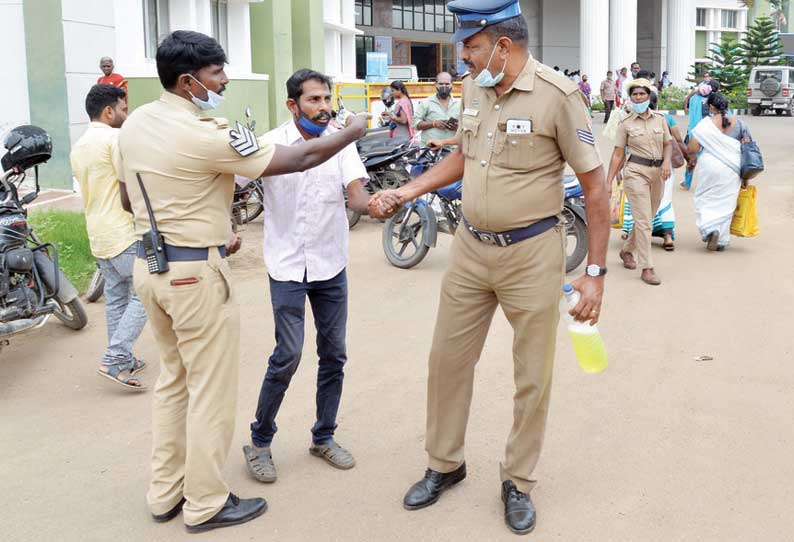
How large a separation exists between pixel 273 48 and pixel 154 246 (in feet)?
50.8

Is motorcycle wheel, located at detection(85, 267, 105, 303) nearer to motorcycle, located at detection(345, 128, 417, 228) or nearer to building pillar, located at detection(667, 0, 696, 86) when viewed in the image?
motorcycle, located at detection(345, 128, 417, 228)

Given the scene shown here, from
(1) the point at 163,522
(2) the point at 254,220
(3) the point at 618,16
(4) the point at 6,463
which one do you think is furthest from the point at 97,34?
(3) the point at 618,16

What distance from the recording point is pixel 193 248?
11.8 feet

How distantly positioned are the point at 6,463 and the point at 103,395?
1050 millimetres

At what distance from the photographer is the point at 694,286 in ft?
26.9

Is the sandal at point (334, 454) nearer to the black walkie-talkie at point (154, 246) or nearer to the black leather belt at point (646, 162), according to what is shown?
the black walkie-talkie at point (154, 246)

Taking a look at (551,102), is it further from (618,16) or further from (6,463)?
(618,16)

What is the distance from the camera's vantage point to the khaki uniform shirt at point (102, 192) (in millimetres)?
5656

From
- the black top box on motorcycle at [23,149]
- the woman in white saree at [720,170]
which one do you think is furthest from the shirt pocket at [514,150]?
the woman in white saree at [720,170]

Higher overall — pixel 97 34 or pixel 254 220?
pixel 97 34

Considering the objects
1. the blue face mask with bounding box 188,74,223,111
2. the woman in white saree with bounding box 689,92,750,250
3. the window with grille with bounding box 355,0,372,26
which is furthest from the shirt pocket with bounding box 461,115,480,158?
the window with grille with bounding box 355,0,372,26

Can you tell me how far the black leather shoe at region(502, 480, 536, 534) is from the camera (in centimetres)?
373

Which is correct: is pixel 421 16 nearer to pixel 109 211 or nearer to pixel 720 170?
pixel 720 170

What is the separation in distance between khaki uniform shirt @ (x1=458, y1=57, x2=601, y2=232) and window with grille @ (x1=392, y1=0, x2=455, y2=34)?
38883 millimetres
